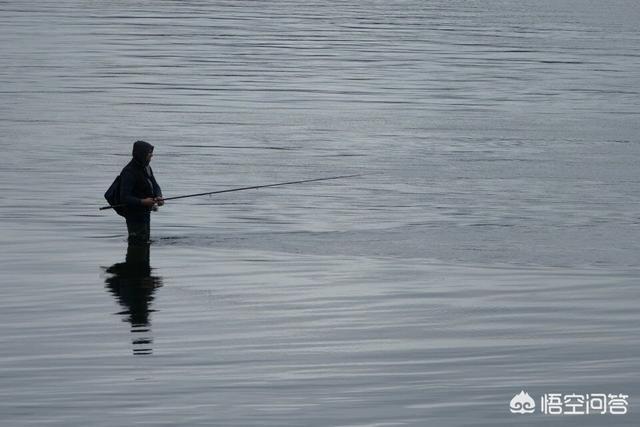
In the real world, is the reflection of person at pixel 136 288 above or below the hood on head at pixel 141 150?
below

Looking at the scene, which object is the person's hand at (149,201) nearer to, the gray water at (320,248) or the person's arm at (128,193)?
the person's arm at (128,193)

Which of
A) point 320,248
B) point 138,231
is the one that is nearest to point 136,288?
point 138,231

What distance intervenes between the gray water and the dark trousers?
0.36 m

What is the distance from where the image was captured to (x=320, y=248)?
1934cm

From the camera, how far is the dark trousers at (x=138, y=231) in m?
18.2

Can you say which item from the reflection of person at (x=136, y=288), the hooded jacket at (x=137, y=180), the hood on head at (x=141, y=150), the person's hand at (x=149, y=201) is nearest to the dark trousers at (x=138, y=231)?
the reflection of person at (x=136, y=288)

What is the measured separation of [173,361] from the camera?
13.5 meters

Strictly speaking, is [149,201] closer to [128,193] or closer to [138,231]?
[128,193]

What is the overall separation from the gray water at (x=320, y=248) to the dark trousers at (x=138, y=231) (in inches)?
14.3

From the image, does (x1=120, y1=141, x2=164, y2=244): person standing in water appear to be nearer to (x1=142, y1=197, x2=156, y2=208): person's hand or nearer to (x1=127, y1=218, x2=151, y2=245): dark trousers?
(x1=142, y1=197, x2=156, y2=208): person's hand

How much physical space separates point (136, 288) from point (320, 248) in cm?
333

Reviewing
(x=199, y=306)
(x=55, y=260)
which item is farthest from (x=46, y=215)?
(x=199, y=306)

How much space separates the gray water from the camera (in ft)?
41.7

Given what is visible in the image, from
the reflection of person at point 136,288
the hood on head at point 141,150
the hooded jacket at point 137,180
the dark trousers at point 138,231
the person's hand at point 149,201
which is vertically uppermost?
the hood on head at point 141,150
